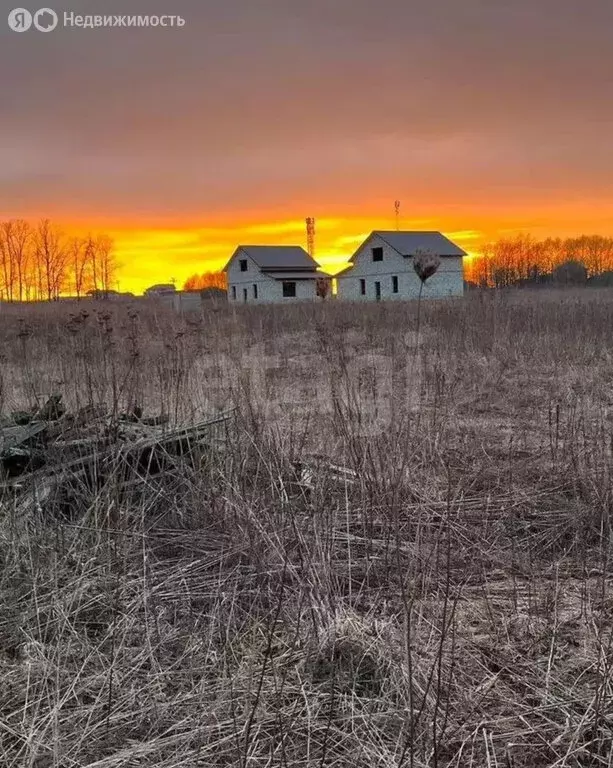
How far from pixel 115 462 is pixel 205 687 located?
1474mm

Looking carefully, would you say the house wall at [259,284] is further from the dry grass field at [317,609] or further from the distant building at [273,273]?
the dry grass field at [317,609]

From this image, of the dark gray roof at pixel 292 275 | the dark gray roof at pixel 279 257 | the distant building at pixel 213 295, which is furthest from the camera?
the dark gray roof at pixel 279 257

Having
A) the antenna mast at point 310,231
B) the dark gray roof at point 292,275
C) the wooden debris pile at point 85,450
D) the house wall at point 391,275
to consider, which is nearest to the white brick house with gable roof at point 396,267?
the house wall at point 391,275

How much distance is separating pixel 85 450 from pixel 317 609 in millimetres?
1752

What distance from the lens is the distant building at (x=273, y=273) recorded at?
133 ft

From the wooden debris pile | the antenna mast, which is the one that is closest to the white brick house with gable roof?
the antenna mast

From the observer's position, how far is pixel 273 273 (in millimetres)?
40562

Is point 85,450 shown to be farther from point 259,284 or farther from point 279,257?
point 279,257

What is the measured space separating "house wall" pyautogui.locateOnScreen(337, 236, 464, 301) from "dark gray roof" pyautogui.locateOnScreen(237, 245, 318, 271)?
9.09 feet

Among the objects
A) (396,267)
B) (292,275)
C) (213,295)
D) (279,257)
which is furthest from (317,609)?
(279,257)

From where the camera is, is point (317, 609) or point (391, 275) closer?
point (317, 609)

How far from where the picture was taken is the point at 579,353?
8.06 meters

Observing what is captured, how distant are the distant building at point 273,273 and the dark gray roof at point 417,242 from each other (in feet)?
17.2

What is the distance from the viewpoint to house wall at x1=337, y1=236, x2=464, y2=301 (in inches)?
1389
